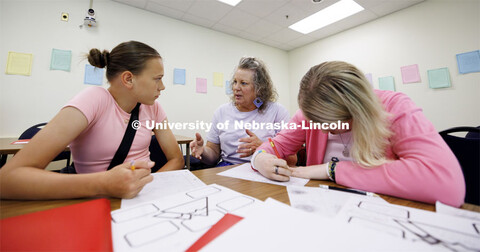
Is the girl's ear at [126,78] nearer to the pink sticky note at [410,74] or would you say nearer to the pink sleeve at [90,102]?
the pink sleeve at [90,102]

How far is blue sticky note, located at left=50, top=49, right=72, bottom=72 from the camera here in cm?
216

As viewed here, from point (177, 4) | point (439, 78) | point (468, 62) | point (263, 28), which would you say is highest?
point (263, 28)

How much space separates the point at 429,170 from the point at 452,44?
2990mm

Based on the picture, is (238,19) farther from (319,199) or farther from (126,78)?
(319,199)

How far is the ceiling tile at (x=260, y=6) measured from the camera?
2568mm

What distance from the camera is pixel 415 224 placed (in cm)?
37

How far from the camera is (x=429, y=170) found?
515mm

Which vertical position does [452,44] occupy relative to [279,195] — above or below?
above

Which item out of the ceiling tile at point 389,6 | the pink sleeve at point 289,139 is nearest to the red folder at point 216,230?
the pink sleeve at point 289,139

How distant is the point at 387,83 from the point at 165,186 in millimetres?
3454

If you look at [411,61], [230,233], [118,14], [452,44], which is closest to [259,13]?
[118,14]

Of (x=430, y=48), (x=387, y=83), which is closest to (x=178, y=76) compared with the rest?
(x=387, y=83)

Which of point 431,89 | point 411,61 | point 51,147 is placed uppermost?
point 411,61

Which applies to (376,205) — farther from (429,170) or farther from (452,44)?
(452,44)
